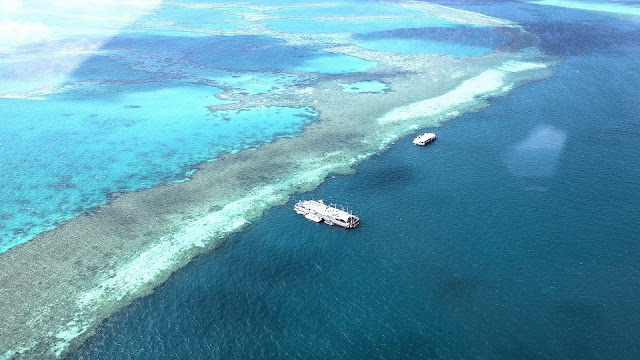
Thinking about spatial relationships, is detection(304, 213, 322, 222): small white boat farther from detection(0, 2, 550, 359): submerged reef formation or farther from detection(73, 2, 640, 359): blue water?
detection(0, 2, 550, 359): submerged reef formation

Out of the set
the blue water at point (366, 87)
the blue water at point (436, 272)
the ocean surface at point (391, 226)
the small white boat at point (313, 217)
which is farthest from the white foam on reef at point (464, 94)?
the small white boat at point (313, 217)

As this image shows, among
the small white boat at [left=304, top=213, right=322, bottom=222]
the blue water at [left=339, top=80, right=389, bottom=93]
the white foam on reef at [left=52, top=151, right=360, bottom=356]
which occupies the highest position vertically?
the blue water at [left=339, top=80, right=389, bottom=93]

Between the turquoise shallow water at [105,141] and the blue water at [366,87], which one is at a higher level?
the blue water at [366,87]

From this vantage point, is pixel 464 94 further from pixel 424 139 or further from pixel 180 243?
pixel 180 243

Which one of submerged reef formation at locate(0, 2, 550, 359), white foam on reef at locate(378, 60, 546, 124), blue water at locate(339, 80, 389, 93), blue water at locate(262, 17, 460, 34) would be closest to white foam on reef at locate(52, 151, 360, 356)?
submerged reef formation at locate(0, 2, 550, 359)

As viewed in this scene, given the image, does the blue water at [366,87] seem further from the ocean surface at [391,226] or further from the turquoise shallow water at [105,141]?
the turquoise shallow water at [105,141]
